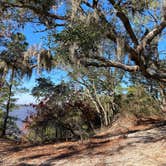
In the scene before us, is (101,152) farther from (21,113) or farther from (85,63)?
(21,113)

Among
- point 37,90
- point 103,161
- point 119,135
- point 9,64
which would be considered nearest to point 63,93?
point 37,90

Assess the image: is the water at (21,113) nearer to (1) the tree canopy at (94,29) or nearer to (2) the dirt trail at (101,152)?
(2) the dirt trail at (101,152)

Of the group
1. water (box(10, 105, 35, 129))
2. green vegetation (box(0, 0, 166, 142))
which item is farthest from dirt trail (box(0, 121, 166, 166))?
water (box(10, 105, 35, 129))

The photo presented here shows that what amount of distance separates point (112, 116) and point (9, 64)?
12.1 ft

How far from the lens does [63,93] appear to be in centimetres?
945

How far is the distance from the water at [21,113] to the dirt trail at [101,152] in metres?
3.13

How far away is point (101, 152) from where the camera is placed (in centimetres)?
627

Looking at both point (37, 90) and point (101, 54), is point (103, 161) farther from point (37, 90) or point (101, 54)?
point (37, 90)

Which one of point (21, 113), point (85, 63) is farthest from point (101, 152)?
point (21, 113)

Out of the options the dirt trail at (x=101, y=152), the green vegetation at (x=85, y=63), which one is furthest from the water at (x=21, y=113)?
the dirt trail at (x=101, y=152)

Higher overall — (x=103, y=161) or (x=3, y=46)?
(x=3, y=46)

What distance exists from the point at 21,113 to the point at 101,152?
19.9 ft

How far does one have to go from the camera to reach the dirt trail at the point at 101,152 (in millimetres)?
5621

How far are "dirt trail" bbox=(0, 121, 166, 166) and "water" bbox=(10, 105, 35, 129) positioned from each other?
10.3 feet
